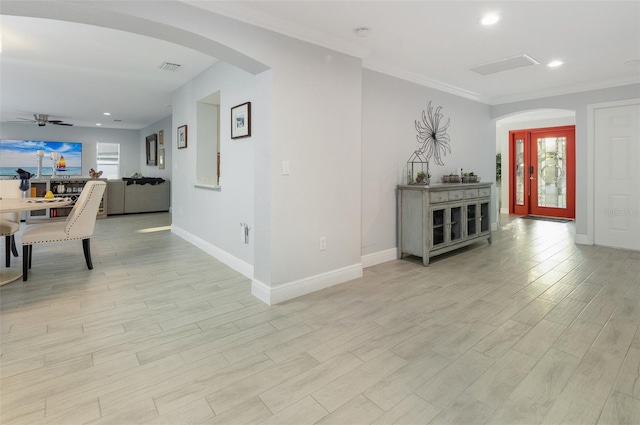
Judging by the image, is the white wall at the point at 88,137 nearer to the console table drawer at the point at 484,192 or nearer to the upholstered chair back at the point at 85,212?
the upholstered chair back at the point at 85,212

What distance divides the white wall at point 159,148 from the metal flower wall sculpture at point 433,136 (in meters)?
6.11

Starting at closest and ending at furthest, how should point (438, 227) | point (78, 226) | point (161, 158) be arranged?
point (78, 226)
point (438, 227)
point (161, 158)

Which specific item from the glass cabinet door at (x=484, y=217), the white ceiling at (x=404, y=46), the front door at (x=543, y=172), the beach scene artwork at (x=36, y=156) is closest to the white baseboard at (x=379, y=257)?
the glass cabinet door at (x=484, y=217)

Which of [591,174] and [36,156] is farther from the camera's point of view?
[36,156]

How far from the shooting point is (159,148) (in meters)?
9.00

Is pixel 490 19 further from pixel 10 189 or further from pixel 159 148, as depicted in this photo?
pixel 159 148

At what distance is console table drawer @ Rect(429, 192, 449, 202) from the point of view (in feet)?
13.3

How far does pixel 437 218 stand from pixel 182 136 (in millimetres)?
4090

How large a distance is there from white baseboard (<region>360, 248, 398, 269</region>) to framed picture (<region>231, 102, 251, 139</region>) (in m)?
1.93

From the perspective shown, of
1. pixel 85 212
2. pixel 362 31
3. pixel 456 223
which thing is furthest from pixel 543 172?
pixel 85 212

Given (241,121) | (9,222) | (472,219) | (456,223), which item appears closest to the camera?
(241,121)

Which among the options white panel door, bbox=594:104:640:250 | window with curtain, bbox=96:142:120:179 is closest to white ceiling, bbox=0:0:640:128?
white panel door, bbox=594:104:640:250

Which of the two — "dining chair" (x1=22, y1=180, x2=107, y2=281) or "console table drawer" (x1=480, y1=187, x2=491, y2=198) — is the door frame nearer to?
"console table drawer" (x1=480, y1=187, x2=491, y2=198)

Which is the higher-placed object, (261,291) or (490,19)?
(490,19)
